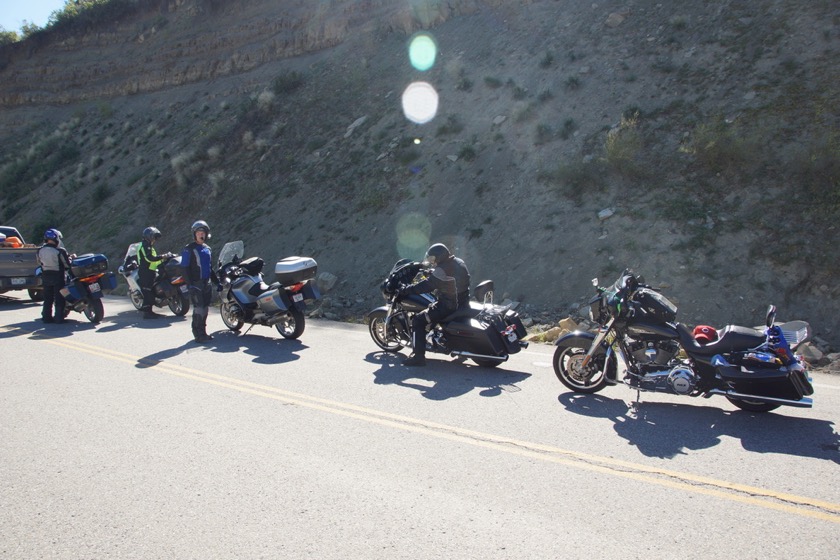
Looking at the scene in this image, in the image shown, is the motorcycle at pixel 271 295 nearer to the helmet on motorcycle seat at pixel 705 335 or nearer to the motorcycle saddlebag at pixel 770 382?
the helmet on motorcycle seat at pixel 705 335

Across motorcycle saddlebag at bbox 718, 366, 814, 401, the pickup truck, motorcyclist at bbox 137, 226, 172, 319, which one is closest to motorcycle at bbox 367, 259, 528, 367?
motorcycle saddlebag at bbox 718, 366, 814, 401

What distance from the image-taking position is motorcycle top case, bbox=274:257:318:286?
10953 mm

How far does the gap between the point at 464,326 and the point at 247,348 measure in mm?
4208

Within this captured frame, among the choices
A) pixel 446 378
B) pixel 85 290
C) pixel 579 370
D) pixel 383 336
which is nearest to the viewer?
pixel 579 370

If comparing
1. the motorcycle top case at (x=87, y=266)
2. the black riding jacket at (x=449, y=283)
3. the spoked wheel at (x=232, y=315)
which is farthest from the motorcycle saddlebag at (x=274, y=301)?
the motorcycle top case at (x=87, y=266)

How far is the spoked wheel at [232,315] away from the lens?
11914mm

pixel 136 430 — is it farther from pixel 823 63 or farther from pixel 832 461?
pixel 823 63

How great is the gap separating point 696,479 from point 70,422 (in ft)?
20.4

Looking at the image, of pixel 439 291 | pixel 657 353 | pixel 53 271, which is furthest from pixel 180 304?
pixel 657 353

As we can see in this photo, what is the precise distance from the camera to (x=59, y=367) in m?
9.31

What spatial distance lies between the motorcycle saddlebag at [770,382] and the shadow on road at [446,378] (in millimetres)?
2458

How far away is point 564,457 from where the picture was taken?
205 inches

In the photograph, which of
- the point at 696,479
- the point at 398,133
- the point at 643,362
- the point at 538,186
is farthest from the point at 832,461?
the point at 398,133

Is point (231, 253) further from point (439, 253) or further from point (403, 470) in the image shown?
point (403, 470)
